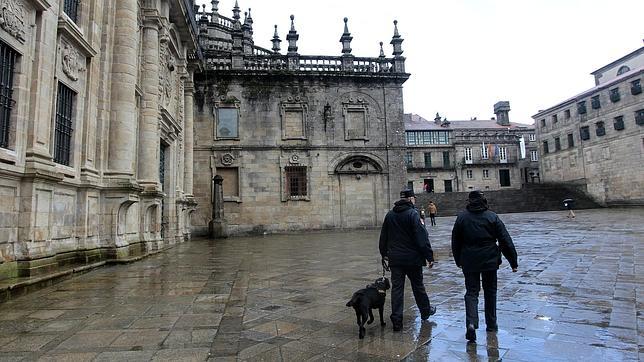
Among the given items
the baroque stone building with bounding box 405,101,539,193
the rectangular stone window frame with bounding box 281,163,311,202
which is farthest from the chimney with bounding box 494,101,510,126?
the rectangular stone window frame with bounding box 281,163,311,202

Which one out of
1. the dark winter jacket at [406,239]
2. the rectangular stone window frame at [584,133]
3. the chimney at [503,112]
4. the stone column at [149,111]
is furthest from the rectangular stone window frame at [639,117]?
the dark winter jacket at [406,239]

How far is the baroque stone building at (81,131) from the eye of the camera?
677 centimetres

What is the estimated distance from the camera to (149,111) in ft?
41.3

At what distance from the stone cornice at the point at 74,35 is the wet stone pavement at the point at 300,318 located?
17.1 feet

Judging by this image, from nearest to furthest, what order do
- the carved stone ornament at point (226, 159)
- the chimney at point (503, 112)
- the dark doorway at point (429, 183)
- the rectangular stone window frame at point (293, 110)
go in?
the carved stone ornament at point (226, 159), the rectangular stone window frame at point (293, 110), the dark doorway at point (429, 183), the chimney at point (503, 112)

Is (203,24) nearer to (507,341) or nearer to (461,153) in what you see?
(507,341)

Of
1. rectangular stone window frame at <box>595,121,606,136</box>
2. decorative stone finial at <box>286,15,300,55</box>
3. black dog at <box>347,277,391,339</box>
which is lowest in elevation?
black dog at <box>347,277,391,339</box>

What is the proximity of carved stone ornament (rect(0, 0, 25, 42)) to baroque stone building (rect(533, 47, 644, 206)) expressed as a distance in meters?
44.2

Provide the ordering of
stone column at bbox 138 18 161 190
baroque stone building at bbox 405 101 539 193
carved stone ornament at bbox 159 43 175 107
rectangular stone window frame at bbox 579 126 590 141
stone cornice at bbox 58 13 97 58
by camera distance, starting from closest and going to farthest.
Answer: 1. stone cornice at bbox 58 13 97 58
2. stone column at bbox 138 18 161 190
3. carved stone ornament at bbox 159 43 175 107
4. rectangular stone window frame at bbox 579 126 590 141
5. baroque stone building at bbox 405 101 539 193

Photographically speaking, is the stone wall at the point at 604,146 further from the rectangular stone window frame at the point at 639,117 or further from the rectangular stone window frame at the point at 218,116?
the rectangular stone window frame at the point at 218,116

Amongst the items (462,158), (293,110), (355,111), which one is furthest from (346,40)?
(462,158)

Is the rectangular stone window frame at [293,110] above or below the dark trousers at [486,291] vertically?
above

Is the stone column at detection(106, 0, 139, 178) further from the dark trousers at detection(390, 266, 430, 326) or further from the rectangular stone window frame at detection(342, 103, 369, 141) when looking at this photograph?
the rectangular stone window frame at detection(342, 103, 369, 141)

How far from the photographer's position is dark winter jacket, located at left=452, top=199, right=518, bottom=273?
4.26 metres
